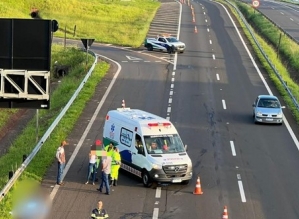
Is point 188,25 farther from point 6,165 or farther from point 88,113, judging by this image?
point 6,165

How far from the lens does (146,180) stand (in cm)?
2389

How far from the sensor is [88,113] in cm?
3500

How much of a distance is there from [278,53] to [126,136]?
38.8 m

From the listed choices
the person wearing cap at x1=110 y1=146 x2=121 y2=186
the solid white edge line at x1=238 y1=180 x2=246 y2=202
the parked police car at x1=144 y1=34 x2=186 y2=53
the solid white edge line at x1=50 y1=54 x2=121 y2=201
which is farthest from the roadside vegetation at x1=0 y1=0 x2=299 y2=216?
the solid white edge line at x1=238 y1=180 x2=246 y2=202

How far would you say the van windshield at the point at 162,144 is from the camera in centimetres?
2436

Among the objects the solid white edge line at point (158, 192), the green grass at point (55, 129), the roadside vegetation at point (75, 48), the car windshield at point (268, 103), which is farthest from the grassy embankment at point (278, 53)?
the solid white edge line at point (158, 192)

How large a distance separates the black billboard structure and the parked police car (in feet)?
123

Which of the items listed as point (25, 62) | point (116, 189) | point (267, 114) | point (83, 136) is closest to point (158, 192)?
point (116, 189)

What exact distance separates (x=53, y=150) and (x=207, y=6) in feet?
242

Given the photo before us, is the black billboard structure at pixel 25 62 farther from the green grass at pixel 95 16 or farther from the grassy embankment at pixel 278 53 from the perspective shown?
the green grass at pixel 95 16

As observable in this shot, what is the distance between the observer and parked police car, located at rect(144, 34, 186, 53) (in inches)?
2217

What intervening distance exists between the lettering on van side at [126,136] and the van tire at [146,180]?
1434 mm

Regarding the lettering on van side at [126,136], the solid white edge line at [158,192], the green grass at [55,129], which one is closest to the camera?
the solid white edge line at [158,192]

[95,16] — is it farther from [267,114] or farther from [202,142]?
[202,142]
